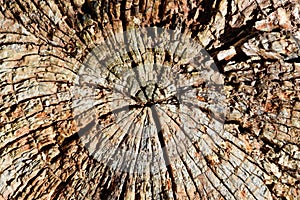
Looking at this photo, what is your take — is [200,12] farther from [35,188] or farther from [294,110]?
[35,188]

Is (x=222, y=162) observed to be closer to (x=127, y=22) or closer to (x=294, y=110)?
(x=294, y=110)

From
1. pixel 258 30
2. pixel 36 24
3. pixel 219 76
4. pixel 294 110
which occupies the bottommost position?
pixel 294 110

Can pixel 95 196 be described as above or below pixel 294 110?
below

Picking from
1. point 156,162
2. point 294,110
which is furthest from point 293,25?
point 156,162

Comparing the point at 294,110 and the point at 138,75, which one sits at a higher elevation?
the point at 138,75

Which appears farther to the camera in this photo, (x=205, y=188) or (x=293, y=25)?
(x=293, y=25)

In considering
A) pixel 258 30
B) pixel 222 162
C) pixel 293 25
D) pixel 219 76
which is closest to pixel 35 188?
pixel 222 162
